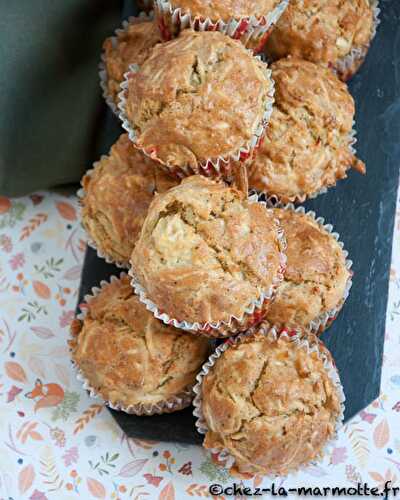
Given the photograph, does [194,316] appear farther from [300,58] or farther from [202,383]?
[300,58]

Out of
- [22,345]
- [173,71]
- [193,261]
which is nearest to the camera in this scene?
[193,261]

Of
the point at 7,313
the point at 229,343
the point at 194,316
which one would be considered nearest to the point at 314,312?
the point at 229,343

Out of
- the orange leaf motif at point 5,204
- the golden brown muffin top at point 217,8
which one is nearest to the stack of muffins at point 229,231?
the golden brown muffin top at point 217,8

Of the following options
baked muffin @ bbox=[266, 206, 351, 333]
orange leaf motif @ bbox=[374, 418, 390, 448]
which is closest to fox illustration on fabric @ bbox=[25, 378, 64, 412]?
baked muffin @ bbox=[266, 206, 351, 333]

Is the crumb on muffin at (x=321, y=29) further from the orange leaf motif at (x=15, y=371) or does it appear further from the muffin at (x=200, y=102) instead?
the orange leaf motif at (x=15, y=371)

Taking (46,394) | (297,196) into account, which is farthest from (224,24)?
(46,394)

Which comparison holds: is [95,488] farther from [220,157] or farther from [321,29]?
[321,29]
